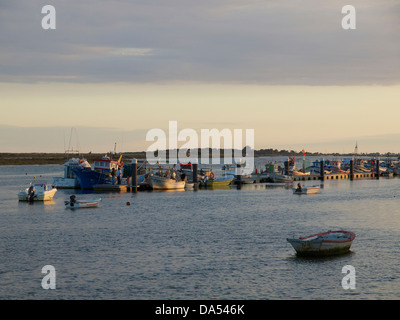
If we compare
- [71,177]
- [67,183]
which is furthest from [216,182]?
[67,183]

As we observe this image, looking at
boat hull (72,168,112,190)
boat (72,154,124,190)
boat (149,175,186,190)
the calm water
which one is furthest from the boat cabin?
the calm water

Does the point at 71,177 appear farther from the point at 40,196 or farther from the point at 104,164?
the point at 40,196

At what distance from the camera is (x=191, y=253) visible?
40531 mm

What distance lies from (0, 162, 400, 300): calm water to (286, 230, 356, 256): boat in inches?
35.7

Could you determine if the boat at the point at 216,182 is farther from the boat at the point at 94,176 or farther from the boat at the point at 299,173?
the boat at the point at 299,173

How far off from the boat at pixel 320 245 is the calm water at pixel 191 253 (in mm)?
907

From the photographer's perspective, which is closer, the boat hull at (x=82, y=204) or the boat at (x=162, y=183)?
the boat hull at (x=82, y=204)

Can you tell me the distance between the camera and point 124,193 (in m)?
97.4

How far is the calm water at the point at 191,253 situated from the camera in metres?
31.1

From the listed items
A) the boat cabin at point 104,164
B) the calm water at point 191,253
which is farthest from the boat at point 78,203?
the boat cabin at point 104,164

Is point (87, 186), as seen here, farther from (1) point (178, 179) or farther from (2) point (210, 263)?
(2) point (210, 263)

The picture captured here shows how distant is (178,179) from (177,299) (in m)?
80.7

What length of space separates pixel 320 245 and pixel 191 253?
9.08 metres
